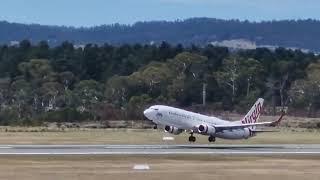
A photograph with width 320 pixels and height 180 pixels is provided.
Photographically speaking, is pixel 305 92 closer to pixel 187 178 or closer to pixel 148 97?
pixel 148 97

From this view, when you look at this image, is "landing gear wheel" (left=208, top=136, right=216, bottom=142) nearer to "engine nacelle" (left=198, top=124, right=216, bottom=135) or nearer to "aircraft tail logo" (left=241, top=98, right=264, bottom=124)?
"engine nacelle" (left=198, top=124, right=216, bottom=135)

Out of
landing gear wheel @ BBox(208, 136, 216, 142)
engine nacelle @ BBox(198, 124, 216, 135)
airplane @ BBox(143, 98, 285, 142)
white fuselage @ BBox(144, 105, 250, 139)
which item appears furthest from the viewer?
landing gear wheel @ BBox(208, 136, 216, 142)

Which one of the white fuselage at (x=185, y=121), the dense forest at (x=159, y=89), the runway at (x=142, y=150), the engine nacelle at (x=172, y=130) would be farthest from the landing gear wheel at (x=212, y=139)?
the dense forest at (x=159, y=89)

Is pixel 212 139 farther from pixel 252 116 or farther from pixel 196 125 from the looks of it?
pixel 252 116

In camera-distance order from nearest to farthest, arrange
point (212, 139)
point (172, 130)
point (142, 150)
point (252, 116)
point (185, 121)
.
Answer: point (142, 150)
point (185, 121)
point (172, 130)
point (212, 139)
point (252, 116)

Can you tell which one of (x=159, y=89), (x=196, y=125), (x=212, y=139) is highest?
(x=196, y=125)

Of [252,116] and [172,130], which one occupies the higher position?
[252,116]

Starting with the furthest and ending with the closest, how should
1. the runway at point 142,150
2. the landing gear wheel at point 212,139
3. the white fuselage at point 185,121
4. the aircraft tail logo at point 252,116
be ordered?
the aircraft tail logo at point 252,116
the landing gear wheel at point 212,139
the white fuselage at point 185,121
the runway at point 142,150

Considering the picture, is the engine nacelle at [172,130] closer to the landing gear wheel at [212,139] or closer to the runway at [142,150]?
the landing gear wheel at [212,139]

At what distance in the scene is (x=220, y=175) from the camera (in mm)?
48219

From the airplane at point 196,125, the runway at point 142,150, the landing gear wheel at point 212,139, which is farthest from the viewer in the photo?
the landing gear wheel at point 212,139

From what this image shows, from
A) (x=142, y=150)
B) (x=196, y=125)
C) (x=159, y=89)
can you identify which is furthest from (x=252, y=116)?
(x=159, y=89)

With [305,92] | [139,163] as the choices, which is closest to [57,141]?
[139,163]

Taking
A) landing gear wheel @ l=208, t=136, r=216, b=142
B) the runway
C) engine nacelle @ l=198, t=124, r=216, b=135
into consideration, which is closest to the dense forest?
landing gear wheel @ l=208, t=136, r=216, b=142
